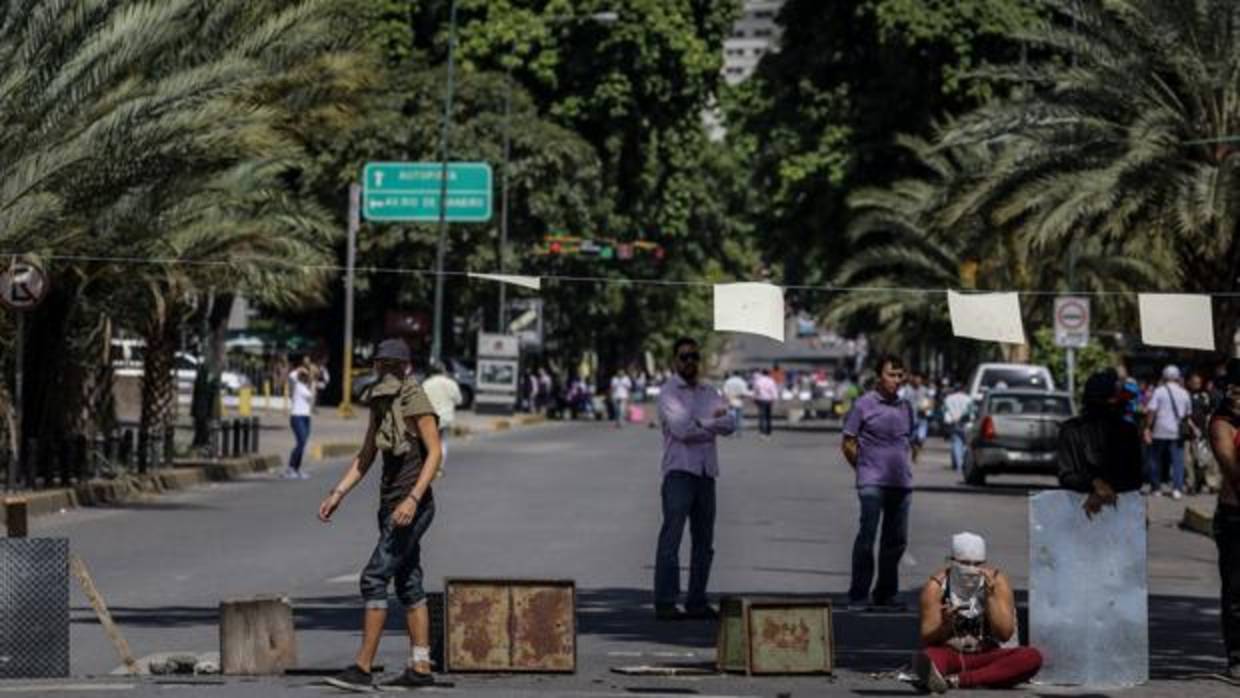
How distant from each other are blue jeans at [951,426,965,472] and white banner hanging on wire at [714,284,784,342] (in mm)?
27990

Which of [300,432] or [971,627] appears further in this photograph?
[300,432]

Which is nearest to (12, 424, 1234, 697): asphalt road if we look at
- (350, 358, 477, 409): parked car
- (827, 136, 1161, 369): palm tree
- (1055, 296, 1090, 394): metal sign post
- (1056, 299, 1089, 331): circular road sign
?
(1055, 296, 1090, 394): metal sign post

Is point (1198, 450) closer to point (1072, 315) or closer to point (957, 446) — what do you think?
point (1072, 315)

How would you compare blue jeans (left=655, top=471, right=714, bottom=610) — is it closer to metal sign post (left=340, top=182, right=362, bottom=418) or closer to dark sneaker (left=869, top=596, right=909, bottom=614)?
dark sneaker (left=869, top=596, right=909, bottom=614)

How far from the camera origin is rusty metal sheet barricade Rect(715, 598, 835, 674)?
1403 centimetres

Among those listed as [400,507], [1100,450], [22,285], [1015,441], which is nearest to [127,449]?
[22,285]

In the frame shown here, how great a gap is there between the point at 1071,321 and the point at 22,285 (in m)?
21.0

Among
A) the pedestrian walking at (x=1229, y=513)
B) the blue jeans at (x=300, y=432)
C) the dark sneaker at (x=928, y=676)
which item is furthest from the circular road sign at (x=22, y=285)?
the dark sneaker at (x=928, y=676)

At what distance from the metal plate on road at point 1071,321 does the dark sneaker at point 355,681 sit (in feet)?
104

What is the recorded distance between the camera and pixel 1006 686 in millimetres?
13578

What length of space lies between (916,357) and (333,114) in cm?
6057

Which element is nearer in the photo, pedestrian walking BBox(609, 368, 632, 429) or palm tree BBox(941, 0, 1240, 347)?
palm tree BBox(941, 0, 1240, 347)

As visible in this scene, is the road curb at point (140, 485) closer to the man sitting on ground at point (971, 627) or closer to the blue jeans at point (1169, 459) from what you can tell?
the blue jeans at point (1169, 459)

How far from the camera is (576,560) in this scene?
Answer: 22.8 meters
